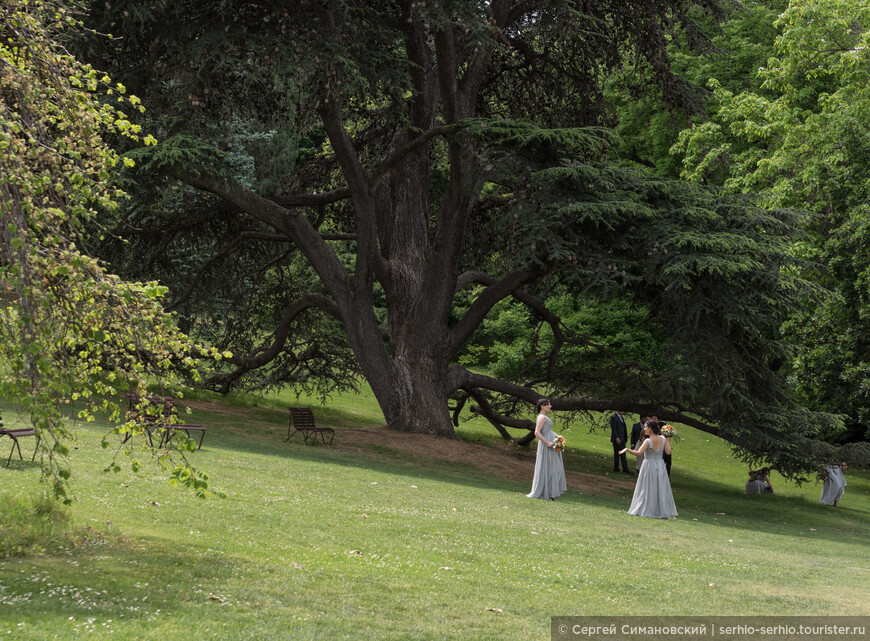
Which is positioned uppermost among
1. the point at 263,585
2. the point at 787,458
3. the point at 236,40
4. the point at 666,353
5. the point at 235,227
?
the point at 236,40

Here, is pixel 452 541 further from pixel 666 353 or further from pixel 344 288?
pixel 344 288

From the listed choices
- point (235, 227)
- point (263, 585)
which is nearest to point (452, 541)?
point (263, 585)

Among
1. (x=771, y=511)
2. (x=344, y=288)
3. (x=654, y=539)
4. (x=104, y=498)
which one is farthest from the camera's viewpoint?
(x=344, y=288)

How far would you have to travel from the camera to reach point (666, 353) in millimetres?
20453

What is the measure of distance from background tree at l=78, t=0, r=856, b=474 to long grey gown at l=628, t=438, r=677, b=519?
132 inches

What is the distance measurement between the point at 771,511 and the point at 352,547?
47.3ft

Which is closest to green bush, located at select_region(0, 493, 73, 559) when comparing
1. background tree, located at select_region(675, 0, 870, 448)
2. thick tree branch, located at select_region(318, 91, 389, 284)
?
thick tree branch, located at select_region(318, 91, 389, 284)

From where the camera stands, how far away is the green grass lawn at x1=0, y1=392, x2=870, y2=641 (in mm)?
7008

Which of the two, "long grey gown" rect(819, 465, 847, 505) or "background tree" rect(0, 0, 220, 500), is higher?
"background tree" rect(0, 0, 220, 500)

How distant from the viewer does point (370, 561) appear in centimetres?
936

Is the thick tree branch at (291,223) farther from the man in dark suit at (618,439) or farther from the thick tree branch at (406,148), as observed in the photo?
the man in dark suit at (618,439)

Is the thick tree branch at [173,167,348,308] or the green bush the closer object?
the green bush

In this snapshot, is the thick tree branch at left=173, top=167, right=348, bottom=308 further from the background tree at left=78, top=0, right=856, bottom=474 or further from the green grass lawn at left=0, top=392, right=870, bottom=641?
the green grass lawn at left=0, top=392, right=870, bottom=641

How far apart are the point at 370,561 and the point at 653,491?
8.96 metres
